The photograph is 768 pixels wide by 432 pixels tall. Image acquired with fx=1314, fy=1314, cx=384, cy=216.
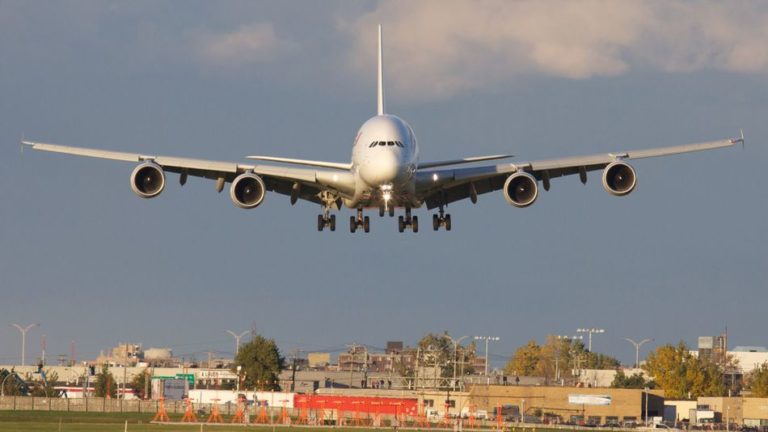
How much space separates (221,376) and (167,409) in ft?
256

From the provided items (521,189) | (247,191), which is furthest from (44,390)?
(521,189)

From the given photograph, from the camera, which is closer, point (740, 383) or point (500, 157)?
point (500, 157)

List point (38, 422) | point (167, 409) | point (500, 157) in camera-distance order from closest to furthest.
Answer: point (500, 157)
point (38, 422)
point (167, 409)

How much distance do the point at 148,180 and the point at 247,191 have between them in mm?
4257

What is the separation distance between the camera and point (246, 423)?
264 feet

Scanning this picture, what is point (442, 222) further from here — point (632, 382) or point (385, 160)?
point (632, 382)

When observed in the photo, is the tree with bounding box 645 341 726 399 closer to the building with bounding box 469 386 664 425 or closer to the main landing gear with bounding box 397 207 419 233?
the building with bounding box 469 386 664 425

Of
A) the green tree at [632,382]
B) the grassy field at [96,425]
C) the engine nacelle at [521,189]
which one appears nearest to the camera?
the engine nacelle at [521,189]

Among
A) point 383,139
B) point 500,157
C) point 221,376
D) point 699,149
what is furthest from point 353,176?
point 221,376

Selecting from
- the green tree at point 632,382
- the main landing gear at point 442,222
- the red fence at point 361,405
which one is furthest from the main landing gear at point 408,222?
the green tree at point 632,382

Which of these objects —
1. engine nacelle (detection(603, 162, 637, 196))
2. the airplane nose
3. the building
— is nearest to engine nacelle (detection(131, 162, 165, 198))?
the airplane nose

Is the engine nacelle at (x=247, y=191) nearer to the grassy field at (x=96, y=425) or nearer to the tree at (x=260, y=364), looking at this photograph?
the grassy field at (x=96, y=425)

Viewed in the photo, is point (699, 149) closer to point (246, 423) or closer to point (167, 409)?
point (246, 423)

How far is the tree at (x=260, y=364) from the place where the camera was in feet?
467
